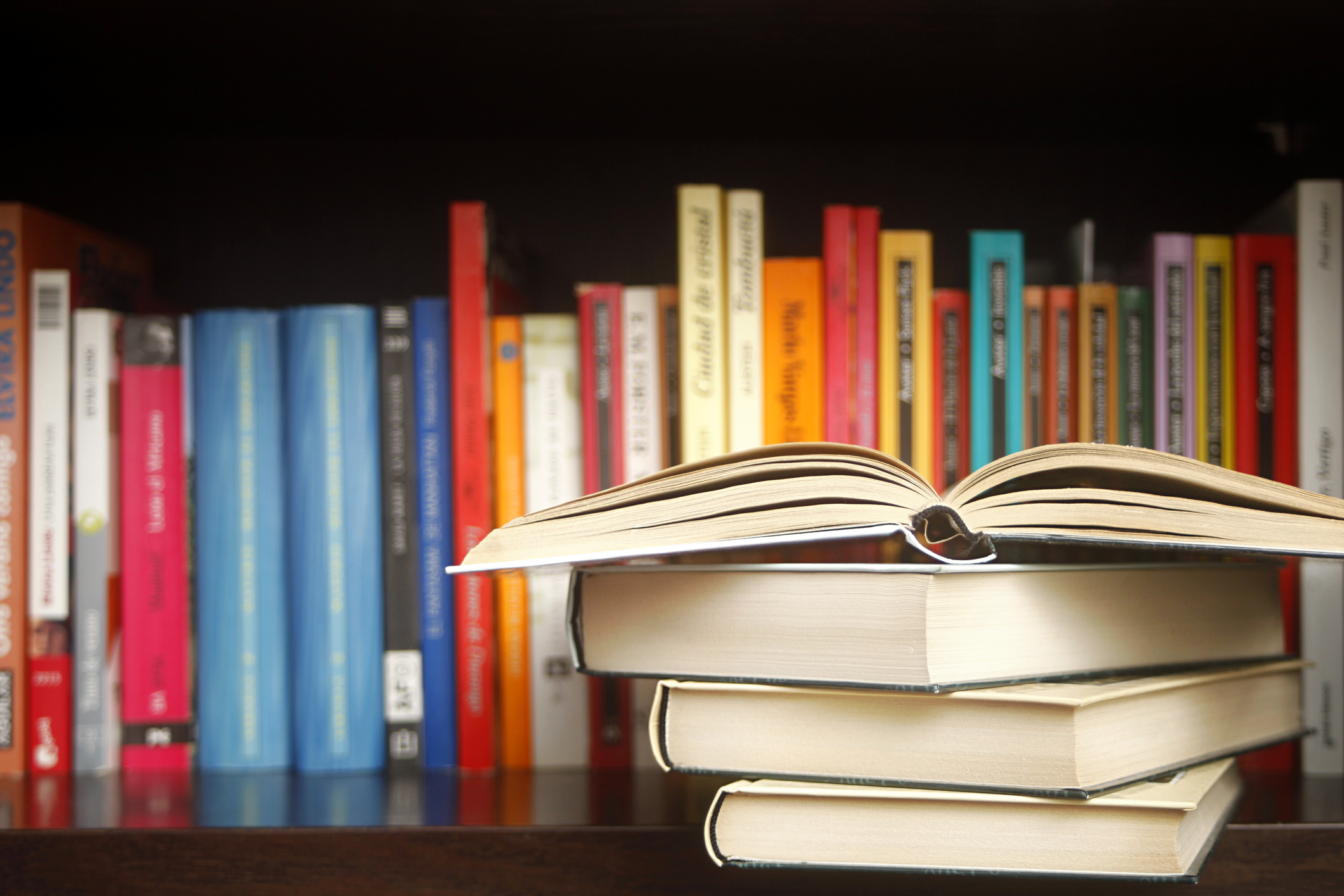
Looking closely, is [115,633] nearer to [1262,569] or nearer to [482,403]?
[482,403]

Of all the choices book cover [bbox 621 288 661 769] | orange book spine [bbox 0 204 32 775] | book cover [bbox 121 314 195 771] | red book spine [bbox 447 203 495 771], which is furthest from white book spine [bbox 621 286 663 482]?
orange book spine [bbox 0 204 32 775]

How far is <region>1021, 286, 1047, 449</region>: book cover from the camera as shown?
2.05 ft

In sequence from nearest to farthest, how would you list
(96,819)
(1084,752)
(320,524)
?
1. (1084,752)
2. (96,819)
3. (320,524)

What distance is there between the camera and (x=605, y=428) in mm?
625

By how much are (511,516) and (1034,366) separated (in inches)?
15.2

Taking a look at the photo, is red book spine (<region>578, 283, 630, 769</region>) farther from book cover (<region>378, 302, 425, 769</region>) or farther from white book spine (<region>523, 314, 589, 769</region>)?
book cover (<region>378, 302, 425, 769</region>)

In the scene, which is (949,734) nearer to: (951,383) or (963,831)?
(963,831)

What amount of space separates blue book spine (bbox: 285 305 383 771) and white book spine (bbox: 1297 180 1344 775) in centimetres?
64

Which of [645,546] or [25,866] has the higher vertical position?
[645,546]

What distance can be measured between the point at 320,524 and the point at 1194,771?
56cm

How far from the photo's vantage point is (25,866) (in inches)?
18.9

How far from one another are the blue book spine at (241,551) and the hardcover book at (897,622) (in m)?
0.27

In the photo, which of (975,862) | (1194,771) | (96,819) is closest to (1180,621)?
(1194,771)

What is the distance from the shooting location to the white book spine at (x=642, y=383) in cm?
62
